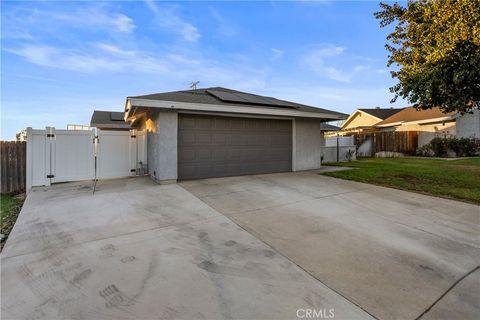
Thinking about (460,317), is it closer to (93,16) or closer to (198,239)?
(198,239)

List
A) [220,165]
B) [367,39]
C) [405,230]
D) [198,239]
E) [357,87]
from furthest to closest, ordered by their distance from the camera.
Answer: [357,87]
[367,39]
[220,165]
[405,230]
[198,239]

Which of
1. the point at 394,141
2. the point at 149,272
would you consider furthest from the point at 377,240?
the point at 394,141

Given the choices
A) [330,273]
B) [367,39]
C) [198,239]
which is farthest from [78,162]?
[367,39]

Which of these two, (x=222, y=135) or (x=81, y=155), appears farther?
(x=222, y=135)

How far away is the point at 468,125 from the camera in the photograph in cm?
1730

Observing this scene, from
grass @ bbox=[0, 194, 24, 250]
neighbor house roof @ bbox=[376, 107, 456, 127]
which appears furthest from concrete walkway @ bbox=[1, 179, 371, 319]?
neighbor house roof @ bbox=[376, 107, 456, 127]

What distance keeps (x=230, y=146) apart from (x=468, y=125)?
1913 cm

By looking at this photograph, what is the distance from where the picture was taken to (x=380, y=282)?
7.94 ft

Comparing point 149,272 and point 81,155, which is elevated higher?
point 81,155

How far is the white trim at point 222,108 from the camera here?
21.7 feet

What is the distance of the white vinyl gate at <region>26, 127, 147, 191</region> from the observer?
715cm

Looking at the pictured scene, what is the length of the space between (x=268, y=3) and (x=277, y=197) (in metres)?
7.25

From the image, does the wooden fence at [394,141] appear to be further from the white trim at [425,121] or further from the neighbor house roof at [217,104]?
the neighbor house roof at [217,104]

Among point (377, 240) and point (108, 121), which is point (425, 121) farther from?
point (108, 121)
